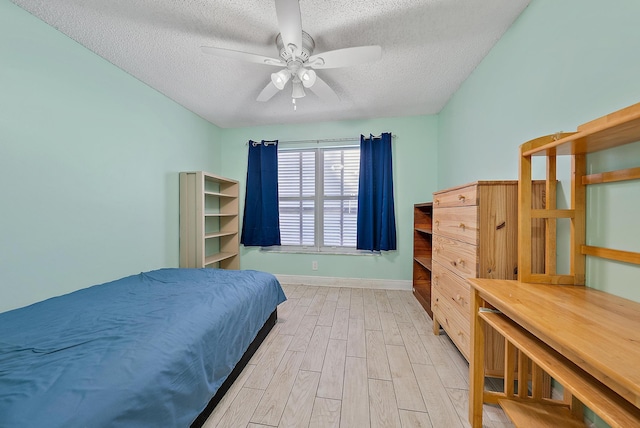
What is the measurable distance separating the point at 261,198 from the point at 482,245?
2.79 meters

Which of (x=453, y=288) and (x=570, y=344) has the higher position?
(x=570, y=344)

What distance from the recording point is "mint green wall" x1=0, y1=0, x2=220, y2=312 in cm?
142

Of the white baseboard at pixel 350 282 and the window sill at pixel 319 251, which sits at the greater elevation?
the window sill at pixel 319 251

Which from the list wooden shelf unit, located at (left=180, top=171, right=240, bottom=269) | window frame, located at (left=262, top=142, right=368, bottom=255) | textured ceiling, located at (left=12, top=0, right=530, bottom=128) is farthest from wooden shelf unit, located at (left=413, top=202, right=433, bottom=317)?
wooden shelf unit, located at (left=180, top=171, right=240, bottom=269)

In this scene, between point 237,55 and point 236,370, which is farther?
point 237,55

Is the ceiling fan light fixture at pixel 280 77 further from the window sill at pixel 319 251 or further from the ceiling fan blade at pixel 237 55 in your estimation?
the window sill at pixel 319 251

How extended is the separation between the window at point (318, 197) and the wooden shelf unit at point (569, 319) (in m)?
2.21

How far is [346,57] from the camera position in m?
1.58

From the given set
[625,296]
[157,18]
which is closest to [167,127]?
[157,18]

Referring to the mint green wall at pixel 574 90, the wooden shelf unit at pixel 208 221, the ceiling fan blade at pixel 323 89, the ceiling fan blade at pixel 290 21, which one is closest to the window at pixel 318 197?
the wooden shelf unit at pixel 208 221

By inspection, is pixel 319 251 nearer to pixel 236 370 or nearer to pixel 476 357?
pixel 236 370

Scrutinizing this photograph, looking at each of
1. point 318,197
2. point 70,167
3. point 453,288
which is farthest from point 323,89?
point 70,167

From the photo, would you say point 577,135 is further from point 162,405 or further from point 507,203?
point 162,405

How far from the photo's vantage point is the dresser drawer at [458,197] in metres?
1.37
